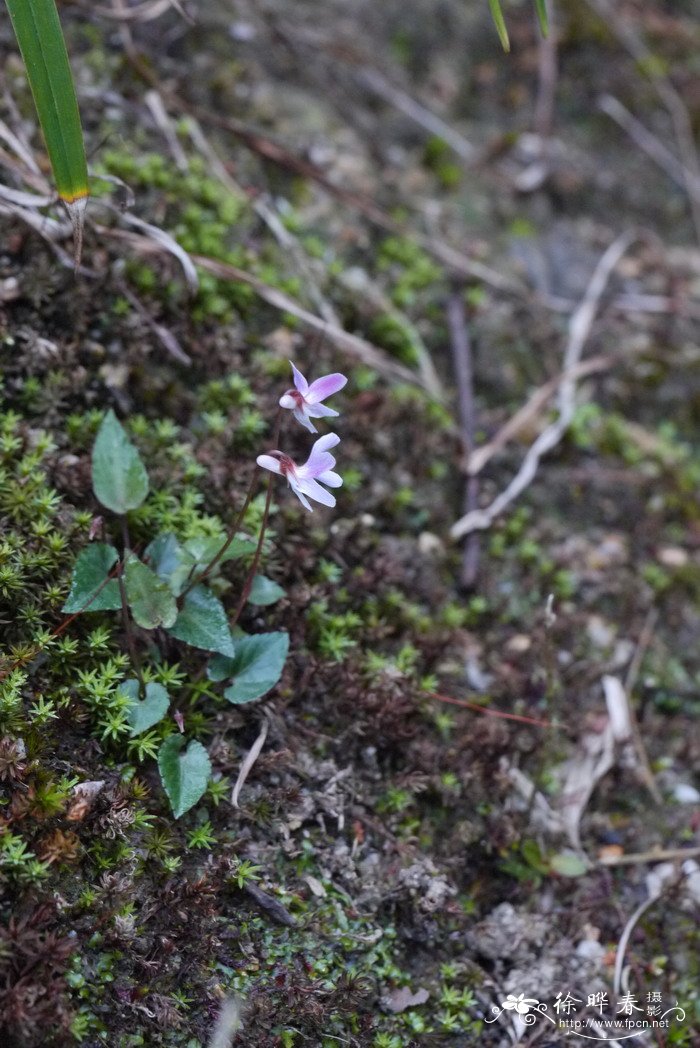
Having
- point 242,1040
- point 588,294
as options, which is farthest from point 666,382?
point 242,1040

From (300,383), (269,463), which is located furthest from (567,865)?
(300,383)

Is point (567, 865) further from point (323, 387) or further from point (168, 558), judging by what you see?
point (323, 387)

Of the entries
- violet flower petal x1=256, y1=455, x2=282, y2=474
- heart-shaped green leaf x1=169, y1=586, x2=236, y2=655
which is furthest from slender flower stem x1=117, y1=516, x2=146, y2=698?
violet flower petal x1=256, y1=455, x2=282, y2=474

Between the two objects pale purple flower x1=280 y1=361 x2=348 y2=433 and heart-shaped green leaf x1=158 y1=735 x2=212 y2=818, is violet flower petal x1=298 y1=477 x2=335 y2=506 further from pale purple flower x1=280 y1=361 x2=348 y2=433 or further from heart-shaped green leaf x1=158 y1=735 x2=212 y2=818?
heart-shaped green leaf x1=158 y1=735 x2=212 y2=818

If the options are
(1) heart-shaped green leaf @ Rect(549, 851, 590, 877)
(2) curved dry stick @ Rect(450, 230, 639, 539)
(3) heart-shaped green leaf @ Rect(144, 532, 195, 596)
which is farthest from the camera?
(2) curved dry stick @ Rect(450, 230, 639, 539)

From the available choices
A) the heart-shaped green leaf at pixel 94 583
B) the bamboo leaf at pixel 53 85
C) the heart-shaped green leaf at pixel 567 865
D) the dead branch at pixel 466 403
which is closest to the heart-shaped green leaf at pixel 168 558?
the heart-shaped green leaf at pixel 94 583

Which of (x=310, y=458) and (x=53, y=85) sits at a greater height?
(x=53, y=85)
